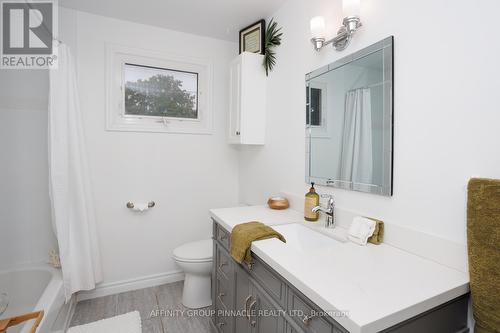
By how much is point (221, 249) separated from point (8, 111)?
1.98 m

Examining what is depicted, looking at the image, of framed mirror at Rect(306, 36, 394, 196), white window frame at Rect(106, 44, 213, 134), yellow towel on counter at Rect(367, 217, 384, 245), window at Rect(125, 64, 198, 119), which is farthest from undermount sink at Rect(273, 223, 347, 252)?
window at Rect(125, 64, 198, 119)

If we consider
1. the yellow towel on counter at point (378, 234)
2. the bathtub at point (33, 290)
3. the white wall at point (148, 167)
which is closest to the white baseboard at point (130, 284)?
the white wall at point (148, 167)

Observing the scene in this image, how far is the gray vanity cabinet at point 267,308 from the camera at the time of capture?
0.87m

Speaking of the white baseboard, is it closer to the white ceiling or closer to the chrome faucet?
the chrome faucet

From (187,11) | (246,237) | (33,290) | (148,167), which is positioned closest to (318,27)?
(187,11)

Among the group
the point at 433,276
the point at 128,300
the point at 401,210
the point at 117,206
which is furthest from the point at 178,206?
the point at 433,276

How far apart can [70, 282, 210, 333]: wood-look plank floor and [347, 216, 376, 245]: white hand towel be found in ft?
4.49

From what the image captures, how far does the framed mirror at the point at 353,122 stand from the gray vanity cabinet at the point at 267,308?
559 mm

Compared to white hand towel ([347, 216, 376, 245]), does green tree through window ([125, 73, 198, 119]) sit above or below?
above

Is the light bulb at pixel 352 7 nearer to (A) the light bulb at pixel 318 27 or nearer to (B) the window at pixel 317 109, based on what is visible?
(A) the light bulb at pixel 318 27

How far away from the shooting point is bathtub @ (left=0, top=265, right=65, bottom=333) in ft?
5.71

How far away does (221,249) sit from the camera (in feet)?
5.74

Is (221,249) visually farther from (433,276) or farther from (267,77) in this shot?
(267,77)

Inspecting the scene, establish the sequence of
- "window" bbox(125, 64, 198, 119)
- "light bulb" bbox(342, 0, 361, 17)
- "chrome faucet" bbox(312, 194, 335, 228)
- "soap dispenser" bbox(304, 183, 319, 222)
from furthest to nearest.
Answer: "window" bbox(125, 64, 198, 119)
"soap dispenser" bbox(304, 183, 319, 222)
"chrome faucet" bbox(312, 194, 335, 228)
"light bulb" bbox(342, 0, 361, 17)
